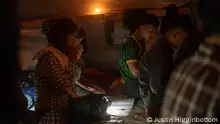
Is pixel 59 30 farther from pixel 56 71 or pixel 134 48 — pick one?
pixel 134 48

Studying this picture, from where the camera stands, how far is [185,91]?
66 centimetres

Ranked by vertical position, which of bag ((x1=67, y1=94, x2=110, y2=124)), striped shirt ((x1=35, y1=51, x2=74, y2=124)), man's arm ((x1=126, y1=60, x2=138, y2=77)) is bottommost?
bag ((x1=67, y1=94, x2=110, y2=124))

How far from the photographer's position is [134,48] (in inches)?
37.9


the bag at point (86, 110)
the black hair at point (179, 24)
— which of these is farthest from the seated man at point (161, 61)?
the bag at point (86, 110)


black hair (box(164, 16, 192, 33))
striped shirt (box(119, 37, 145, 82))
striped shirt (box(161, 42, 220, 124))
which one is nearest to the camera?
striped shirt (box(161, 42, 220, 124))

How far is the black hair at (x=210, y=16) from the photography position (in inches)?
26.1

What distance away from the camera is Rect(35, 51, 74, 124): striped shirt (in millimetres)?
983

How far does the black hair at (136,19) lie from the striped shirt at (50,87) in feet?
0.72

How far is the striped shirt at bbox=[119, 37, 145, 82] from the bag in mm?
105

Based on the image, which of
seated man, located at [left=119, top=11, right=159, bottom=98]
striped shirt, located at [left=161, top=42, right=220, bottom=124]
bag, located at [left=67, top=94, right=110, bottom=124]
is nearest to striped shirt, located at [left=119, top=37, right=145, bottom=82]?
seated man, located at [left=119, top=11, right=159, bottom=98]

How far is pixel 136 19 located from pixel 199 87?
0.37 meters

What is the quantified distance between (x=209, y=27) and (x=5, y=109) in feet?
1.72

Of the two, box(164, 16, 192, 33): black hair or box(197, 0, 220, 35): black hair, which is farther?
box(164, 16, 192, 33): black hair

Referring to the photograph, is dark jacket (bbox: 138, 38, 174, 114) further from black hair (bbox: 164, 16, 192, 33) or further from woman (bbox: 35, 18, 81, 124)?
woman (bbox: 35, 18, 81, 124)
